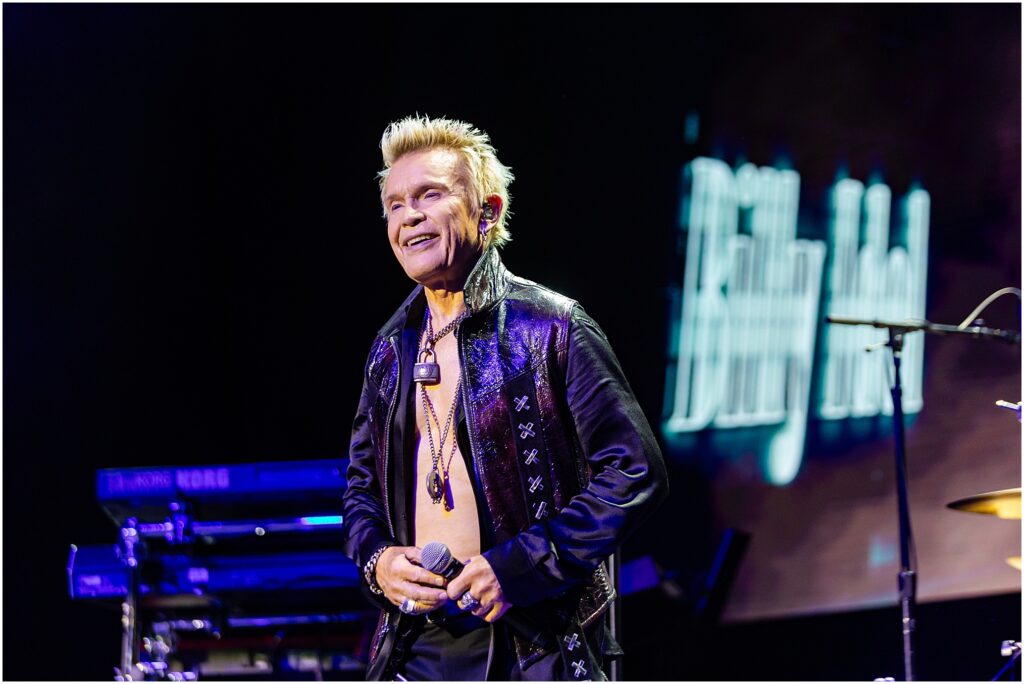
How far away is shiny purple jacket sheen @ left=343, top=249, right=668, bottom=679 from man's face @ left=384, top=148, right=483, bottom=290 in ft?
0.23

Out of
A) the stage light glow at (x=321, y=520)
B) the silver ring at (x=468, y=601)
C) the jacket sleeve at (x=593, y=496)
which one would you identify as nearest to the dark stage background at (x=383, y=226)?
the stage light glow at (x=321, y=520)

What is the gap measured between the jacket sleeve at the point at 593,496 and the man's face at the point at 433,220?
1.18ft

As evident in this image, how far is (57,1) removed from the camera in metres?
4.77

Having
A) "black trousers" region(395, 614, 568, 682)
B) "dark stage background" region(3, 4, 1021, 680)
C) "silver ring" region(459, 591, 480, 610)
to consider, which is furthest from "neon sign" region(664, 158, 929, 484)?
"silver ring" region(459, 591, 480, 610)

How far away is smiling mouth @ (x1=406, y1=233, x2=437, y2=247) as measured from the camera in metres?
2.38

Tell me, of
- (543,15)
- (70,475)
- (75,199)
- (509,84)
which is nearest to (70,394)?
(70,475)

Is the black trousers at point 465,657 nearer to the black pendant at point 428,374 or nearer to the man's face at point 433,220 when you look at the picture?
the black pendant at point 428,374

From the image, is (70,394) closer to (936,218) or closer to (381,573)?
(381,573)

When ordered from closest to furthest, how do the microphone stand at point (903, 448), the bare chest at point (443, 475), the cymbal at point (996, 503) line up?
the bare chest at point (443, 475) < the microphone stand at point (903, 448) < the cymbal at point (996, 503)

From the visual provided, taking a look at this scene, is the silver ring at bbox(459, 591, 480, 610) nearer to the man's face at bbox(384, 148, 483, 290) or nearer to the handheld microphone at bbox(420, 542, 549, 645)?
the handheld microphone at bbox(420, 542, 549, 645)

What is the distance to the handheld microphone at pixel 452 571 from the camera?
6.96ft

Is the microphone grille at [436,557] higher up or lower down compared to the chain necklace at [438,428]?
lower down

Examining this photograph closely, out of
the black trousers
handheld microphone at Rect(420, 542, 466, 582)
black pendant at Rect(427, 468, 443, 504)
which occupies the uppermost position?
black pendant at Rect(427, 468, 443, 504)

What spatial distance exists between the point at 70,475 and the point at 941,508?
486 cm
